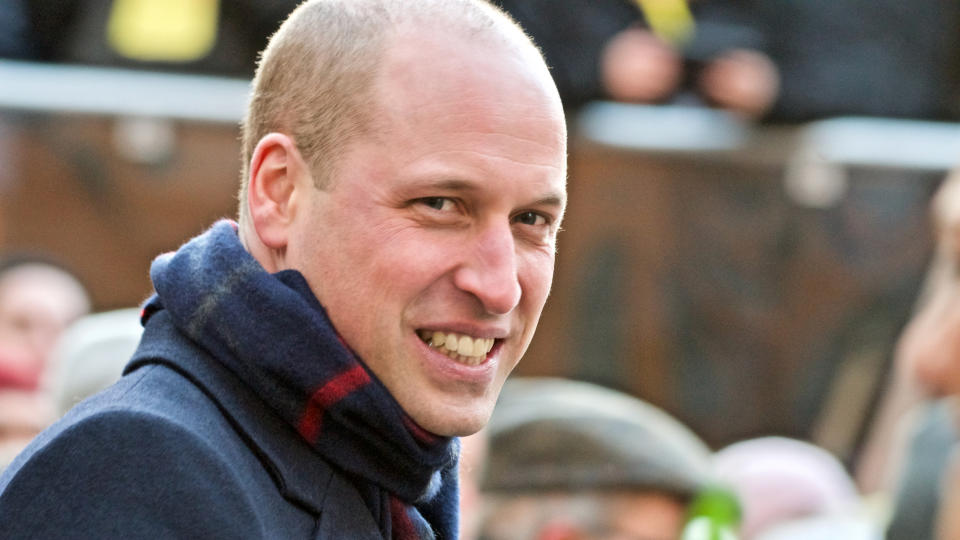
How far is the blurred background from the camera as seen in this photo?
195 inches

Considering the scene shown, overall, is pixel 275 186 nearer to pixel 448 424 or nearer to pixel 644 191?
pixel 448 424

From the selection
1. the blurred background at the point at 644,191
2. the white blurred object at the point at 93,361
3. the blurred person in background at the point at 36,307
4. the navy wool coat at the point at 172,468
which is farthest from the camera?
the blurred background at the point at 644,191

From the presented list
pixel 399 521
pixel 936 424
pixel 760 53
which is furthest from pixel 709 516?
pixel 760 53

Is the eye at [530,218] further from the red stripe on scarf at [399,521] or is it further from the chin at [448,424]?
the red stripe on scarf at [399,521]

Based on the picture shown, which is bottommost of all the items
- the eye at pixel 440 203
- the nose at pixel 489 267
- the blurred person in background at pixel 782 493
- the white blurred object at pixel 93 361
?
the blurred person in background at pixel 782 493

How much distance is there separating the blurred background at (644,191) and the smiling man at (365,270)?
10.8 ft

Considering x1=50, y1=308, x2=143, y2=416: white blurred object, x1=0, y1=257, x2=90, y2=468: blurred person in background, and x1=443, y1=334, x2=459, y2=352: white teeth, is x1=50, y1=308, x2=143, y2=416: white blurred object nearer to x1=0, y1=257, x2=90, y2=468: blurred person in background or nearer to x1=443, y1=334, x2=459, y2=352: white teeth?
x1=0, y1=257, x2=90, y2=468: blurred person in background

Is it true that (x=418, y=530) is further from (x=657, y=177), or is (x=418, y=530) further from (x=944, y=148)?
(x=944, y=148)

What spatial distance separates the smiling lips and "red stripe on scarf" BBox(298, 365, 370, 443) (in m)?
0.10

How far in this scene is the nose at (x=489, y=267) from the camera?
1641 mm

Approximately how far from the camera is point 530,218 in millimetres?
1727

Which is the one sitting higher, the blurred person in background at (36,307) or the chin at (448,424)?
the chin at (448,424)

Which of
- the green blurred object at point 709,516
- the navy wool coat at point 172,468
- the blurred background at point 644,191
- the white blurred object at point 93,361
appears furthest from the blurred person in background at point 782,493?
the navy wool coat at point 172,468

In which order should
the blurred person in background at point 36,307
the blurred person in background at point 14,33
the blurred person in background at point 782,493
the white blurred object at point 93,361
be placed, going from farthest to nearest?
the blurred person in background at point 14,33
the blurred person in background at point 36,307
the blurred person in background at point 782,493
the white blurred object at point 93,361
